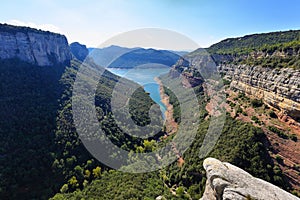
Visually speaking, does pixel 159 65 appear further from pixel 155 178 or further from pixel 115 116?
pixel 155 178

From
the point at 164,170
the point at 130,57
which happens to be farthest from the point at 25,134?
the point at 130,57

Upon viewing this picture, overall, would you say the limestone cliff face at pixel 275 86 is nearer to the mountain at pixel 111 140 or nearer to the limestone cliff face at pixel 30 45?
the mountain at pixel 111 140

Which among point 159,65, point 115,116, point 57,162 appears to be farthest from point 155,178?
point 159,65

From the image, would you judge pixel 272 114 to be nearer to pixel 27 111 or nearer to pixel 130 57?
pixel 27 111

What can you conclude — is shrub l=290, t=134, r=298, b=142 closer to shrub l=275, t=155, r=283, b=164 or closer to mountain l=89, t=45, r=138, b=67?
shrub l=275, t=155, r=283, b=164

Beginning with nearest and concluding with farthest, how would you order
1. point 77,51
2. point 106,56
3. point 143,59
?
point 77,51, point 106,56, point 143,59

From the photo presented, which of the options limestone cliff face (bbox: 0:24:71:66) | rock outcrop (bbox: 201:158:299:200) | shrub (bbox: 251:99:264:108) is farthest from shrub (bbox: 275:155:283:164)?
limestone cliff face (bbox: 0:24:71:66)

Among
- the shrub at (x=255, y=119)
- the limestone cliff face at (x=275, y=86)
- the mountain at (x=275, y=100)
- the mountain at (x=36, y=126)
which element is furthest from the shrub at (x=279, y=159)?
the mountain at (x=36, y=126)
